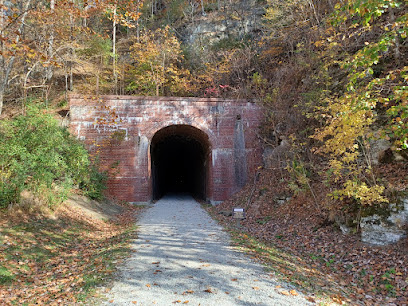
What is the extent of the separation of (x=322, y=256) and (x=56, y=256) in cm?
600

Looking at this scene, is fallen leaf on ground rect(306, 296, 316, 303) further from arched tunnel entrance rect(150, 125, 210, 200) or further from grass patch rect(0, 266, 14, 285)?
arched tunnel entrance rect(150, 125, 210, 200)

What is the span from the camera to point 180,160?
1232 inches

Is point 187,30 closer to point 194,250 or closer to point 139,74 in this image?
point 139,74

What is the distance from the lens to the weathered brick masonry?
14391 millimetres

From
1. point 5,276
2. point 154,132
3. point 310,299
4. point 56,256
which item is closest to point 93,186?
point 154,132

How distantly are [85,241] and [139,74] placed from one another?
49.6 feet

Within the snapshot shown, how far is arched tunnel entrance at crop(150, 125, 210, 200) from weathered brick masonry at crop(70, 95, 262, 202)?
2.94ft

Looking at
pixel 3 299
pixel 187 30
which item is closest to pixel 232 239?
pixel 3 299

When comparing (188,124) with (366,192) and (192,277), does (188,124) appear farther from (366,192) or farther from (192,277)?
(192,277)

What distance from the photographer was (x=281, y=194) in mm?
10656

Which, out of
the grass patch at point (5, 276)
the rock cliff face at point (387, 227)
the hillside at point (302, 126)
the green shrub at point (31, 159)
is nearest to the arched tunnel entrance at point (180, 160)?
the hillside at point (302, 126)

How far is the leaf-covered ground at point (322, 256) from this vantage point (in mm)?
4658

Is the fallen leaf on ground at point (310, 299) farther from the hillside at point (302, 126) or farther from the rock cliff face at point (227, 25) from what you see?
the rock cliff face at point (227, 25)

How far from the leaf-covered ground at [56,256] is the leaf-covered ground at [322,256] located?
3.14 metres
